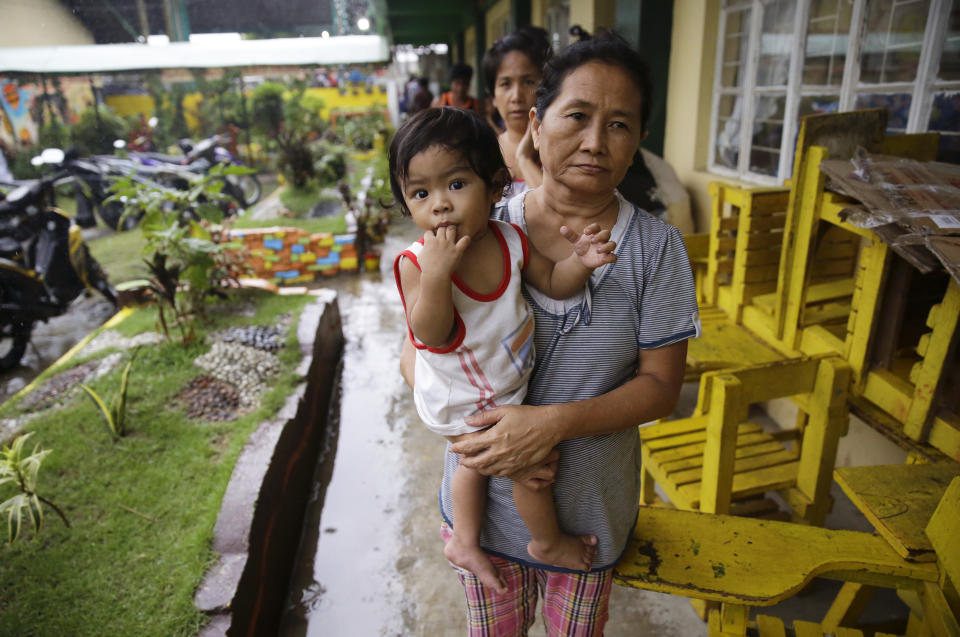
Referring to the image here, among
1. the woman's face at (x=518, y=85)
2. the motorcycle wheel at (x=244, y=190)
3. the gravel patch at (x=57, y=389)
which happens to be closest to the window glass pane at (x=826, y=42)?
the woman's face at (x=518, y=85)

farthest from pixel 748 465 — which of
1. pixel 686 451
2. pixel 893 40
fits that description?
pixel 893 40

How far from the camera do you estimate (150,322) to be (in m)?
4.34

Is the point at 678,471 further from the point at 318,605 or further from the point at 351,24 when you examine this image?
the point at 351,24

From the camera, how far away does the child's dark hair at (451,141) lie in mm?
1083

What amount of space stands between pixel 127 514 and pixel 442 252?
220 cm

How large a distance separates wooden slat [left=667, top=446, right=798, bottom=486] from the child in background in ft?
4.00

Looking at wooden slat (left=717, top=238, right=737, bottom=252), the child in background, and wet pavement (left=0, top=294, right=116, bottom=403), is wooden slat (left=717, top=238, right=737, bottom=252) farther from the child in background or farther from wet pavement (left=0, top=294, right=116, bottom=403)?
wet pavement (left=0, top=294, right=116, bottom=403)

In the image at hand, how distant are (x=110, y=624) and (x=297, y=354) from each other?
2.04m

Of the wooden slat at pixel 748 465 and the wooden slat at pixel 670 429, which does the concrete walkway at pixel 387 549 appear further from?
the wooden slat at pixel 670 429

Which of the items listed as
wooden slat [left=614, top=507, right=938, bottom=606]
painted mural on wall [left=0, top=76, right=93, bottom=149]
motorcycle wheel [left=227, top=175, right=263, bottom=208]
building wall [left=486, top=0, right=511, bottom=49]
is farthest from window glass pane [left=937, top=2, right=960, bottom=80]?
motorcycle wheel [left=227, top=175, right=263, bottom=208]

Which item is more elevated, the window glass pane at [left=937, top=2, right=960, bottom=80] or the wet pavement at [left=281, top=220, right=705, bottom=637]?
the window glass pane at [left=937, top=2, right=960, bottom=80]

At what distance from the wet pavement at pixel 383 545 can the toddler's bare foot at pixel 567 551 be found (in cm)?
119

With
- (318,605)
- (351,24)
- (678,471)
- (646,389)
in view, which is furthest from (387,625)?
(351,24)

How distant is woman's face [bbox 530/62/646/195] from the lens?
1.06 m
